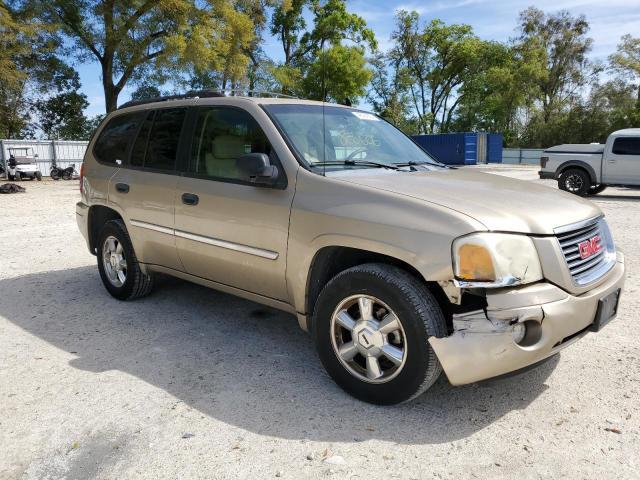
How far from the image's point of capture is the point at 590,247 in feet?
10.2

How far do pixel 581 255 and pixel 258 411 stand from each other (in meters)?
2.04

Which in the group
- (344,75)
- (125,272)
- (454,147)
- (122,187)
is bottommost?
(125,272)

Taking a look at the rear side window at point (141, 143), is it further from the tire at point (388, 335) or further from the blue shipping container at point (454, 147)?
the blue shipping container at point (454, 147)

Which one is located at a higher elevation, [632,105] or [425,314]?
[632,105]

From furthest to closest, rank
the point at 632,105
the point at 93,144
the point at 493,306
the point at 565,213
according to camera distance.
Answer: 1. the point at 632,105
2. the point at 93,144
3. the point at 565,213
4. the point at 493,306

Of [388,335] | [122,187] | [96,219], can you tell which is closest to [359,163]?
[388,335]

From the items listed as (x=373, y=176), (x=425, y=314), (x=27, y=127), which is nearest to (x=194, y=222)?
→ (x=373, y=176)

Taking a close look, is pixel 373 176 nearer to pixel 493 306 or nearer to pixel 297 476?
pixel 493 306

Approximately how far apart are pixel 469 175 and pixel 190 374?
7.96ft

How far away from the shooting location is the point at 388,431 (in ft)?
9.29

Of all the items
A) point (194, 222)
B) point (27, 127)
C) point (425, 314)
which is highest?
point (27, 127)

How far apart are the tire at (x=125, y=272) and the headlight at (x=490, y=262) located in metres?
3.20

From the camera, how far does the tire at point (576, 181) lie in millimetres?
14523

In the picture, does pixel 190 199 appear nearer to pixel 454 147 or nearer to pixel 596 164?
pixel 596 164
